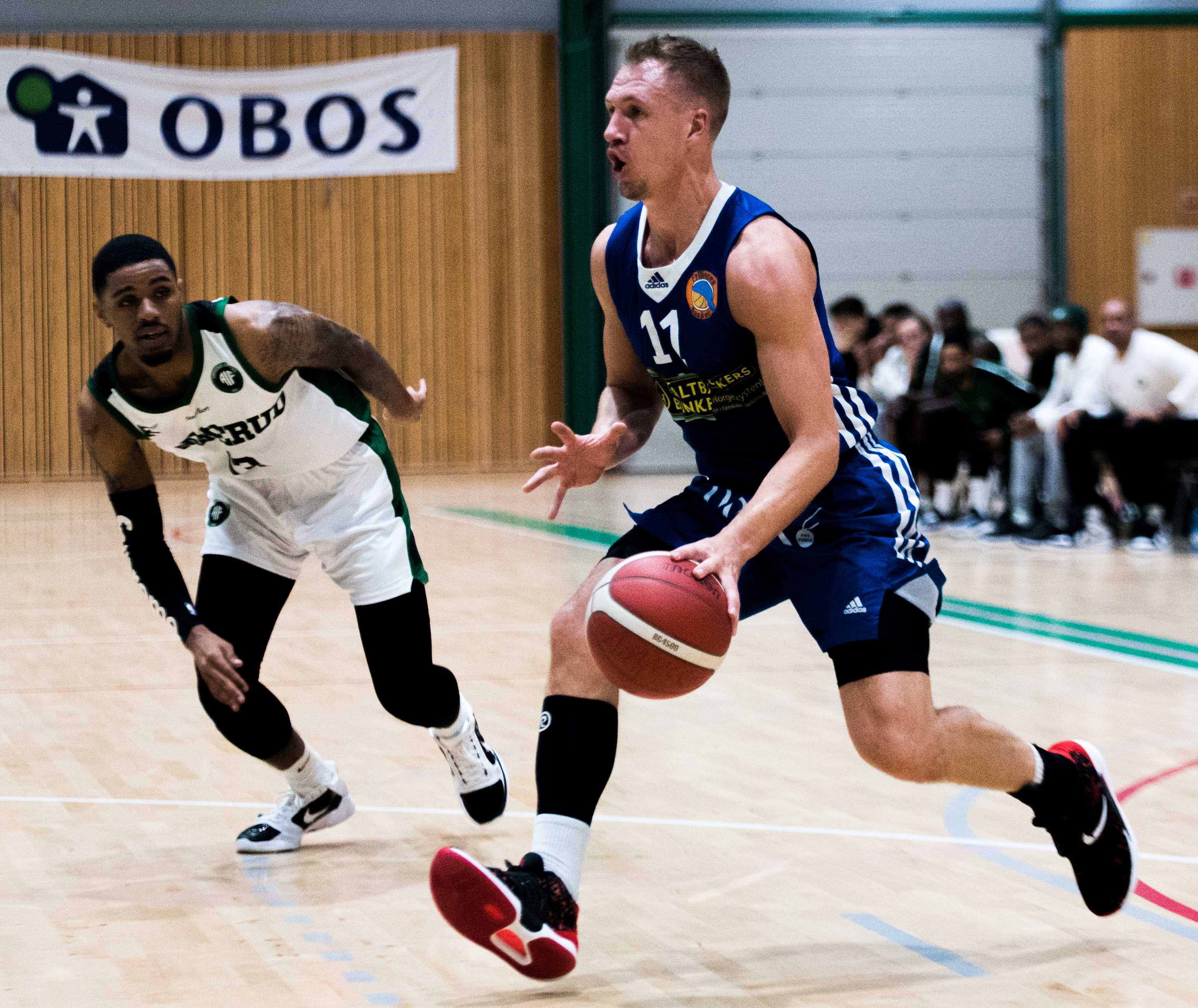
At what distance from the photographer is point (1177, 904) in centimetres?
322

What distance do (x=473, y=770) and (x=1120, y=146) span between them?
14.8 metres

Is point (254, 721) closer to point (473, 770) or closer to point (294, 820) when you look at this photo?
point (294, 820)

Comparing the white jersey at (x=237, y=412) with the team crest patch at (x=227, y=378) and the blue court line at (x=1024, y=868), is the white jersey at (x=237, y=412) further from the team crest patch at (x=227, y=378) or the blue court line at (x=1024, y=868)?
the blue court line at (x=1024, y=868)

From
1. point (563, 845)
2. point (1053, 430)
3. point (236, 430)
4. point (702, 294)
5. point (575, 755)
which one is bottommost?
point (563, 845)

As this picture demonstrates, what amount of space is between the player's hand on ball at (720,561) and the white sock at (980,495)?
28.6ft

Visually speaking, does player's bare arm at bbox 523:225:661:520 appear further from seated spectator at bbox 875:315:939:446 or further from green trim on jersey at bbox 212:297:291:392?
seated spectator at bbox 875:315:939:446

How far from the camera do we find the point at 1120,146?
1678 cm

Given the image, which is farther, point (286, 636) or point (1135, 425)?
point (1135, 425)

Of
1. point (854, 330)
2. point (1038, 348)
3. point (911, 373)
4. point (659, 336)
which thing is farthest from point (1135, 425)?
point (659, 336)

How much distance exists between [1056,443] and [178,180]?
960 cm

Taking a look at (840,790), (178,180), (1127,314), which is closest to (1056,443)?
(1127,314)

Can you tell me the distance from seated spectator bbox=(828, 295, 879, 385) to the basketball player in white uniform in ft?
27.3

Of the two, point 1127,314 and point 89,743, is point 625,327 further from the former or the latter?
point 1127,314

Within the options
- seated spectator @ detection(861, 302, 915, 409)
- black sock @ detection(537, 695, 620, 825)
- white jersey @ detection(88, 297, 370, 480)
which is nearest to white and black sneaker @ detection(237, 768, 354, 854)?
white jersey @ detection(88, 297, 370, 480)
